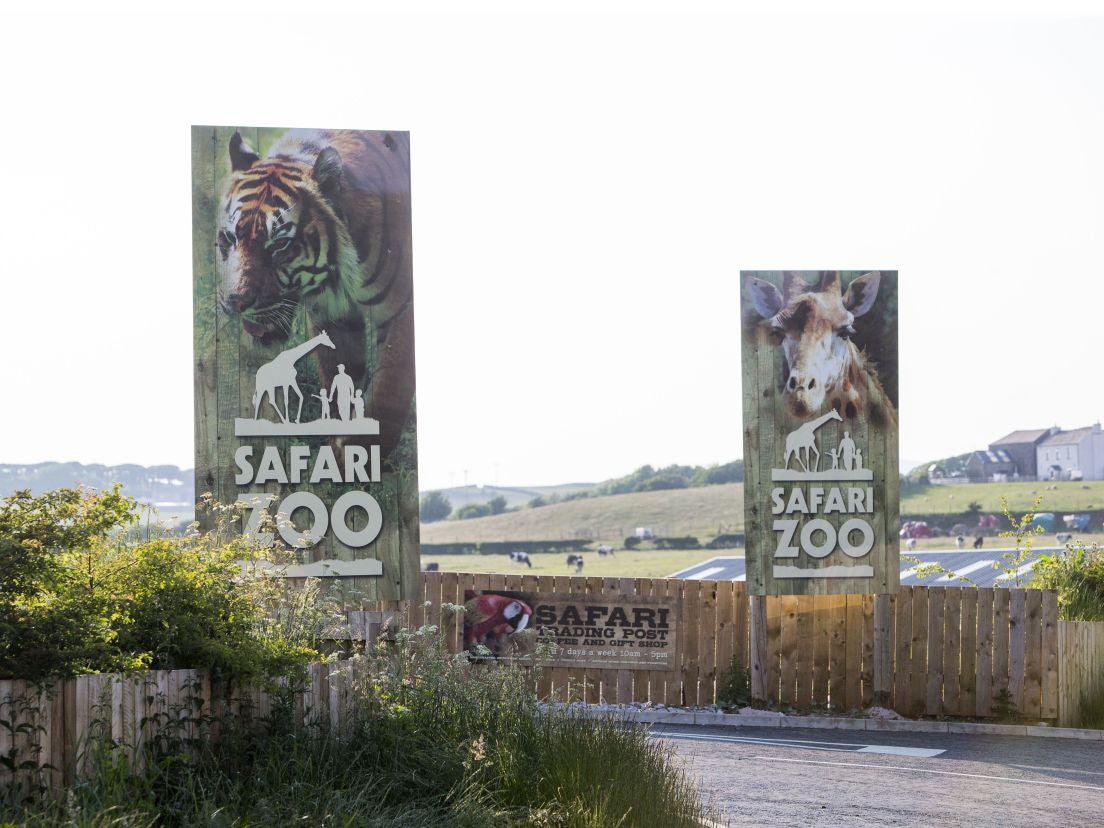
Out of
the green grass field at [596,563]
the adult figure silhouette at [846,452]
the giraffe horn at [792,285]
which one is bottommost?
the green grass field at [596,563]

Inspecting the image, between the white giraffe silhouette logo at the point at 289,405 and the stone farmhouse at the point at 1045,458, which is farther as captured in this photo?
the stone farmhouse at the point at 1045,458

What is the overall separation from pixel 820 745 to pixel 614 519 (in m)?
130

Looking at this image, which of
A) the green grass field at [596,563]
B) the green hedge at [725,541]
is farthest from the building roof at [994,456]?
the green grass field at [596,563]

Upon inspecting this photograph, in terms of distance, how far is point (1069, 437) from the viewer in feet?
525

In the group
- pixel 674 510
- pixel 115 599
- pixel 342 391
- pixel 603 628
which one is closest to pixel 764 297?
pixel 603 628

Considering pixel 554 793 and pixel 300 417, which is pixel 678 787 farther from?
pixel 300 417

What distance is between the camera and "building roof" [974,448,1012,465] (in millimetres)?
159250

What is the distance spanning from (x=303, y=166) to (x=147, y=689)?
17.7 feet

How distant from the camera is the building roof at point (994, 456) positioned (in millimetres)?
159250

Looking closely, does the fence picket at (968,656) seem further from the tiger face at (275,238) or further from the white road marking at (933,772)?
the tiger face at (275,238)

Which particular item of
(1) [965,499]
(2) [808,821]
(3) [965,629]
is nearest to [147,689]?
(2) [808,821]

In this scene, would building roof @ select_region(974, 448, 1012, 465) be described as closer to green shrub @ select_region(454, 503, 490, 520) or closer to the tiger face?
green shrub @ select_region(454, 503, 490, 520)

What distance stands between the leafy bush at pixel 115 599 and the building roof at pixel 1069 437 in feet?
543

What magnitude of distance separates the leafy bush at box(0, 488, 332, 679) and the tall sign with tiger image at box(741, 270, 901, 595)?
792 centimetres
